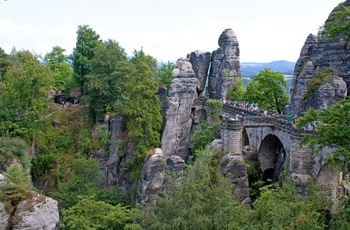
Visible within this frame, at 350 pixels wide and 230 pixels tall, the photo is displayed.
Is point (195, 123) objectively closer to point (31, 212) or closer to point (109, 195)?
point (109, 195)

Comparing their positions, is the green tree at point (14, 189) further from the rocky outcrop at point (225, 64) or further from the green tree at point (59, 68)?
the green tree at point (59, 68)

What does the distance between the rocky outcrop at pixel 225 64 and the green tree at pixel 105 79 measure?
27.5 feet

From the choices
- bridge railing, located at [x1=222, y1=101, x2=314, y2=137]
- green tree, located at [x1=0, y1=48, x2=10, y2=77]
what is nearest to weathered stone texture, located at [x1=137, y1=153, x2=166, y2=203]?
bridge railing, located at [x1=222, y1=101, x2=314, y2=137]

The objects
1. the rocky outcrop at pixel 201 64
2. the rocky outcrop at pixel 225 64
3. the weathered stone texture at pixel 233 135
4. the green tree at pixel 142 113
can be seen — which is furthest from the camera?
the rocky outcrop at pixel 201 64

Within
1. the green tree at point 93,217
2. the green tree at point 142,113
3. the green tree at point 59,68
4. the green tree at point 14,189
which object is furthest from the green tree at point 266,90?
the green tree at point 14,189

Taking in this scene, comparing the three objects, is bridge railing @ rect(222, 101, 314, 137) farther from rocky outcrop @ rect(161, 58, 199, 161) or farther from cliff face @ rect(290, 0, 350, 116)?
rocky outcrop @ rect(161, 58, 199, 161)

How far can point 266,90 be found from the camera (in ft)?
128

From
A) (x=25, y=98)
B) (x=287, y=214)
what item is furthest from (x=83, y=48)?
(x=287, y=214)

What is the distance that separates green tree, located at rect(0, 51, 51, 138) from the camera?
36750 millimetres

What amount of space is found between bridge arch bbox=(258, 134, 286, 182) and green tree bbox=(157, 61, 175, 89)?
13431mm

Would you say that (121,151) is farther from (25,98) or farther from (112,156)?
(25,98)

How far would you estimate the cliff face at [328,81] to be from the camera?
26312mm

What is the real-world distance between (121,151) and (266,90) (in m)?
14.6

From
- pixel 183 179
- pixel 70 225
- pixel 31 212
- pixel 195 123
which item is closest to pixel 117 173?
pixel 195 123
